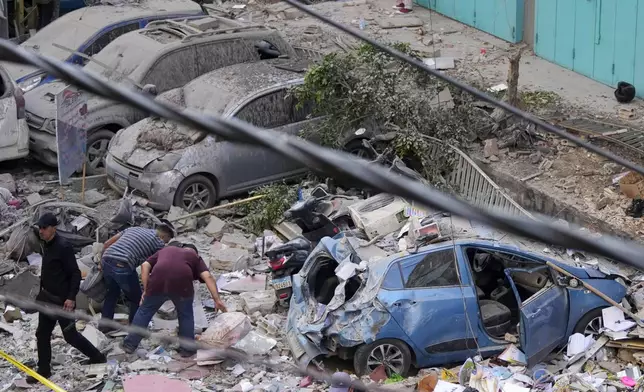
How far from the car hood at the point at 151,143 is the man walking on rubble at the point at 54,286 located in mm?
3613

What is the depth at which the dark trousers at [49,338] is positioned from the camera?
8875 mm

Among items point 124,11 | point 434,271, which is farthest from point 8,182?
point 434,271

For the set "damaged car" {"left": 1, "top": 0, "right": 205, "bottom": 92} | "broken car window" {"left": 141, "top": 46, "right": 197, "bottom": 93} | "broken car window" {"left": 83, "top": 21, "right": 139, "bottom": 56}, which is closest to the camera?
"broken car window" {"left": 141, "top": 46, "right": 197, "bottom": 93}

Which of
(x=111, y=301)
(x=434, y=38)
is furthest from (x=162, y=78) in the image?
(x=434, y=38)

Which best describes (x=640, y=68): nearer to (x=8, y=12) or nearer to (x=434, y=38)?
(x=434, y=38)

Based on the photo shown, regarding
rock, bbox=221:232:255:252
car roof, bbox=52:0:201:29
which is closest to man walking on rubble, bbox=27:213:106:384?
rock, bbox=221:232:255:252

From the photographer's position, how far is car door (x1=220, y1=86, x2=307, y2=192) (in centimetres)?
1263

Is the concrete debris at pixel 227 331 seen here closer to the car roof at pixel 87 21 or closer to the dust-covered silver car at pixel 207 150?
the dust-covered silver car at pixel 207 150

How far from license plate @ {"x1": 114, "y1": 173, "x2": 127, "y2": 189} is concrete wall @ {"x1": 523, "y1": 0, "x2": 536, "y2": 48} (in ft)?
26.4

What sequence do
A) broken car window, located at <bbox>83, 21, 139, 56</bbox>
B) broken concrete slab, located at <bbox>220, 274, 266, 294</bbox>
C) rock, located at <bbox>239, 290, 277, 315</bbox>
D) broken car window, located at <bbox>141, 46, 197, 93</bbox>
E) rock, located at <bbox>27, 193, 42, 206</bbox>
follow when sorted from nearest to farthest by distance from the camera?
rock, located at <bbox>239, 290, 277, 315</bbox> < broken concrete slab, located at <bbox>220, 274, 266, 294</bbox> < rock, located at <bbox>27, 193, 42, 206</bbox> < broken car window, located at <bbox>141, 46, 197, 93</bbox> < broken car window, located at <bbox>83, 21, 139, 56</bbox>

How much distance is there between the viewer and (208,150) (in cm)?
1241

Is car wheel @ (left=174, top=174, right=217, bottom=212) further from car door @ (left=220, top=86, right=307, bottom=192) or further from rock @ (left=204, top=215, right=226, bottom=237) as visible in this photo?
rock @ (left=204, top=215, right=226, bottom=237)

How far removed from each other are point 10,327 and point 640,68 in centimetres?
931

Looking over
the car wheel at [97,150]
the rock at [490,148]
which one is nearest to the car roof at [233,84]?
the car wheel at [97,150]
